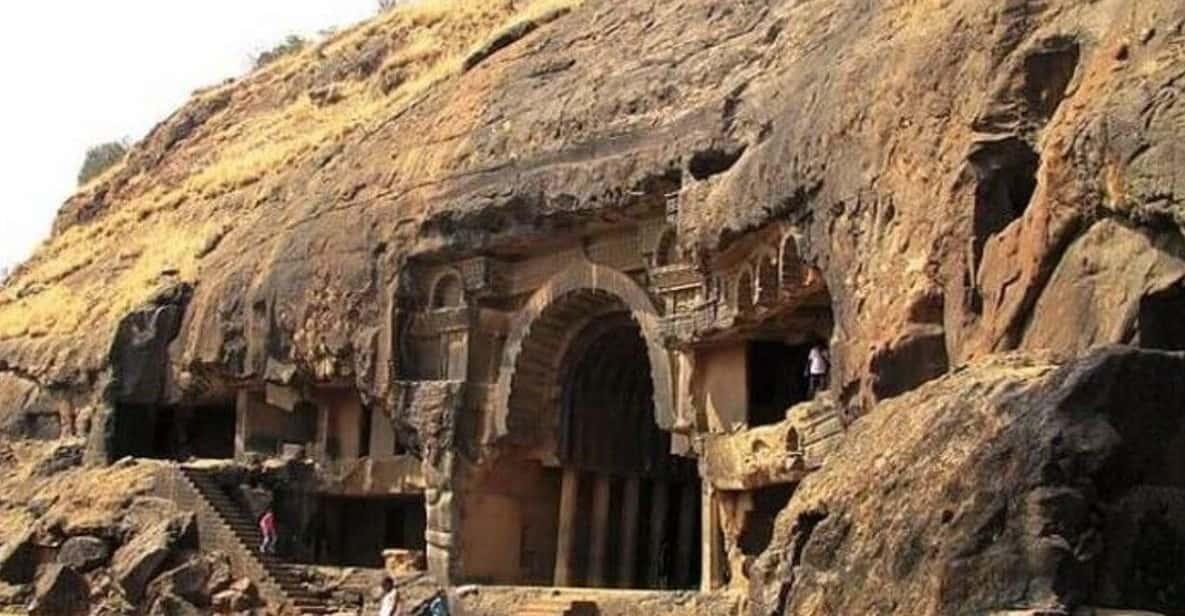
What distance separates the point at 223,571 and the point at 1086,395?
68.3 ft

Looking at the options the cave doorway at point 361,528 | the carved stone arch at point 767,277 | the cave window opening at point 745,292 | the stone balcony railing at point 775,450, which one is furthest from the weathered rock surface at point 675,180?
the cave doorway at point 361,528

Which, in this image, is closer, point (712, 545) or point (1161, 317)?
point (1161, 317)

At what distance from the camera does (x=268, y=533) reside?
29.6m

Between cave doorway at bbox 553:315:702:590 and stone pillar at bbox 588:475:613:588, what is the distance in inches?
0.6

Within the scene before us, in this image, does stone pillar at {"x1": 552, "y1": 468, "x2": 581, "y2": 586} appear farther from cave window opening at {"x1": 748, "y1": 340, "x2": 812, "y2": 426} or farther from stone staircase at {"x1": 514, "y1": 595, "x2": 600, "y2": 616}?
cave window opening at {"x1": 748, "y1": 340, "x2": 812, "y2": 426}

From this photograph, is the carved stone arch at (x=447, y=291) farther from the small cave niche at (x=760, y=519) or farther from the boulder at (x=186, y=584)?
the small cave niche at (x=760, y=519)

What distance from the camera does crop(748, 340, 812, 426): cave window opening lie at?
24.6 meters

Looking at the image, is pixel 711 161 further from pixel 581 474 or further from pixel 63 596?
pixel 63 596

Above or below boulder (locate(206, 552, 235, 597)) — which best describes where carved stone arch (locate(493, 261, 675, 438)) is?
above

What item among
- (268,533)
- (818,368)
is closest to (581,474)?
(268,533)

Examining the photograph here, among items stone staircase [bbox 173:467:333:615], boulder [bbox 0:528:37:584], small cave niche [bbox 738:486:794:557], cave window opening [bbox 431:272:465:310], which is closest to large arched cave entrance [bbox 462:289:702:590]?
cave window opening [bbox 431:272:465:310]

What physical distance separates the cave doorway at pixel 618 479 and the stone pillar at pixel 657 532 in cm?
2

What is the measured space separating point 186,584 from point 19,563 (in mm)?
4533

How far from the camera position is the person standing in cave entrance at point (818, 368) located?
874 inches
